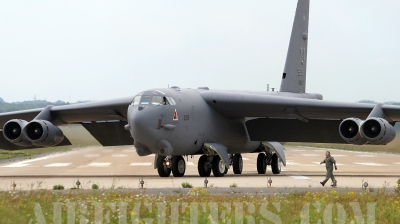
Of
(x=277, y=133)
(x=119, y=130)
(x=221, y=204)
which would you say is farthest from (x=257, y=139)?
(x=221, y=204)

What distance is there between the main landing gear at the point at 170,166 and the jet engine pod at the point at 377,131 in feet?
20.5

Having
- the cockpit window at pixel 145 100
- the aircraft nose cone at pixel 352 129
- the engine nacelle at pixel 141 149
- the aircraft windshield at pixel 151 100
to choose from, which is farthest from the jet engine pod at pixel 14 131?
the aircraft nose cone at pixel 352 129

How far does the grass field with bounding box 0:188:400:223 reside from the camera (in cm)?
1133

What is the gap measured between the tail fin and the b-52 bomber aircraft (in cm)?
125

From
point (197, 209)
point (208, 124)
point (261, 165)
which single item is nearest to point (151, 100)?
point (208, 124)

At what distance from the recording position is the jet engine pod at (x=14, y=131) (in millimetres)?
25156

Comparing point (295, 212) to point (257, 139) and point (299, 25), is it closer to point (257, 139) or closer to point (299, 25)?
point (257, 139)

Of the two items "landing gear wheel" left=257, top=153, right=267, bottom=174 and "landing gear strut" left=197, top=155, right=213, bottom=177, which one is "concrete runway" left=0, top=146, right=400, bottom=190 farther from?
"landing gear strut" left=197, top=155, right=213, bottom=177

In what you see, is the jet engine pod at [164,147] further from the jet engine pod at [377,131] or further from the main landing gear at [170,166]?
the jet engine pod at [377,131]

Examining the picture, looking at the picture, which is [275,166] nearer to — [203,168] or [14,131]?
[203,168]

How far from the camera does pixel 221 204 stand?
13125 millimetres

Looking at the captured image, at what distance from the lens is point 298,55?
32.6m

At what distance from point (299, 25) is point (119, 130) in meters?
9.28

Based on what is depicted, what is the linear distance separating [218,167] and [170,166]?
5.36 ft
